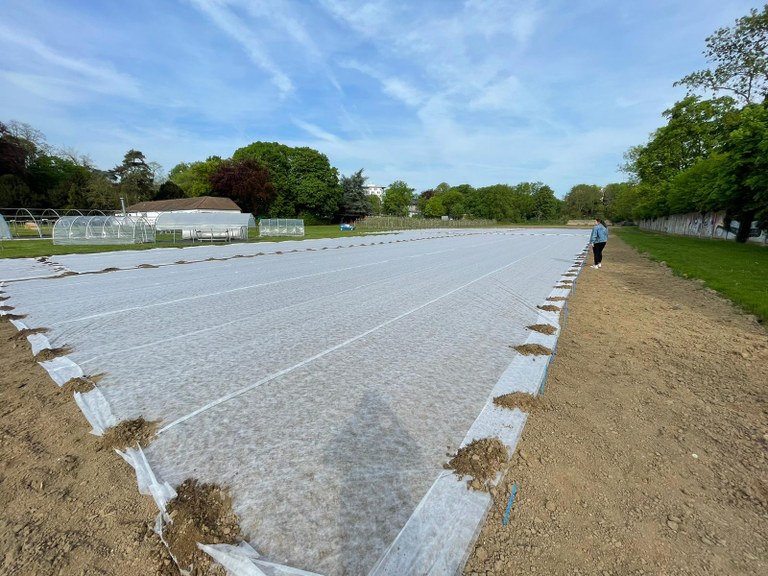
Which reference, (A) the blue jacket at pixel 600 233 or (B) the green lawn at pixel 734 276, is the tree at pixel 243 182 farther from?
(B) the green lawn at pixel 734 276

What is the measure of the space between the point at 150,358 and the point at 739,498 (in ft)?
16.7

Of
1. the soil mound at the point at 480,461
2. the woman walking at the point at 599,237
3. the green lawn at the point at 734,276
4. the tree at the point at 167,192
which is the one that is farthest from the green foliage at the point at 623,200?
the tree at the point at 167,192

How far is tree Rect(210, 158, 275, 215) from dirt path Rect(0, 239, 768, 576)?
47.1m

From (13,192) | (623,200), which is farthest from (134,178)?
(623,200)

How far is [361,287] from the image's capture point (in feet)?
28.4

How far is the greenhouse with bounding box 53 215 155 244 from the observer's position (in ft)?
62.5

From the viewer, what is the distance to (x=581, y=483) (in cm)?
230

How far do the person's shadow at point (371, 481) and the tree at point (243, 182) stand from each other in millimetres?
49342

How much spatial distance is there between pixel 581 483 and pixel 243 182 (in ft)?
166

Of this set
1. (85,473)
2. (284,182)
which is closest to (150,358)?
(85,473)

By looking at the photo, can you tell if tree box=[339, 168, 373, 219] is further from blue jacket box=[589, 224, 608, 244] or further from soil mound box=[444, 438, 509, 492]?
soil mound box=[444, 438, 509, 492]

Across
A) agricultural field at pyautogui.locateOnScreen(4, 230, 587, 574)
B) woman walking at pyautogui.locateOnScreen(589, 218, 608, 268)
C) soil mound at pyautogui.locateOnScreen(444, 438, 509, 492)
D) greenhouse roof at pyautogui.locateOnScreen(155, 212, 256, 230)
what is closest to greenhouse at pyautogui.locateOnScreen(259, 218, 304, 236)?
greenhouse roof at pyautogui.locateOnScreen(155, 212, 256, 230)

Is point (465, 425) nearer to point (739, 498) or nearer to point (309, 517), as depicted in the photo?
point (309, 517)

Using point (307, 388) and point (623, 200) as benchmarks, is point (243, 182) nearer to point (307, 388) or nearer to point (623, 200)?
point (307, 388)
